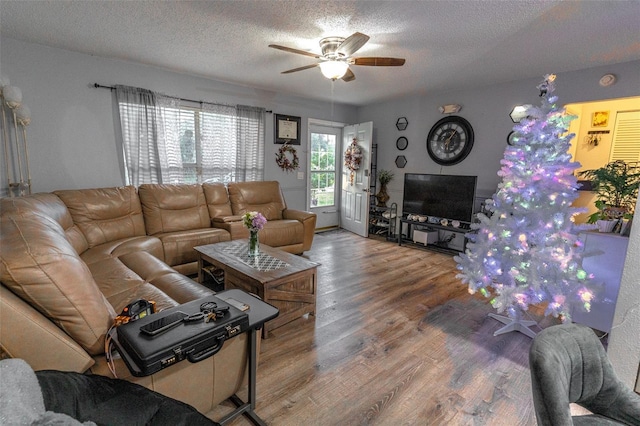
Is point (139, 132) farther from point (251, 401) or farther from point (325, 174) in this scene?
point (251, 401)

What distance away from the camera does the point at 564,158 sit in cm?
228

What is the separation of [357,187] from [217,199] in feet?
8.52

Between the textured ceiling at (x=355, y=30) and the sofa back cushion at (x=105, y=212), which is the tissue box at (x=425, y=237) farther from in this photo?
the sofa back cushion at (x=105, y=212)

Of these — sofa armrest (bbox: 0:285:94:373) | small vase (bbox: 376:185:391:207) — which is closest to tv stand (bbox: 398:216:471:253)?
small vase (bbox: 376:185:391:207)

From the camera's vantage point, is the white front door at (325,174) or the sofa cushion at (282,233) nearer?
the sofa cushion at (282,233)

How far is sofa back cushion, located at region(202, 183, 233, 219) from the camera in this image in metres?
3.97

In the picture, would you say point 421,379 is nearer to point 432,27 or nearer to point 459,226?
point 432,27

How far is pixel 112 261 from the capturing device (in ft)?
8.16

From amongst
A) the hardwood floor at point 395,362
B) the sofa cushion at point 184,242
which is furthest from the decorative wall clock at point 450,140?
the sofa cushion at point 184,242

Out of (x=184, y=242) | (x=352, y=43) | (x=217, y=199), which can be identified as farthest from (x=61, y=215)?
(x=352, y=43)

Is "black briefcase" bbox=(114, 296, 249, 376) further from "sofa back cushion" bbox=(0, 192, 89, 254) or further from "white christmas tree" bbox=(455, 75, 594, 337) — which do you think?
"white christmas tree" bbox=(455, 75, 594, 337)

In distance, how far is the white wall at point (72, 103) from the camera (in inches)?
120

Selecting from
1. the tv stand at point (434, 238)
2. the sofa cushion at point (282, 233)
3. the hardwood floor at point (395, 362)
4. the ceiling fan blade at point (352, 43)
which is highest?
the ceiling fan blade at point (352, 43)

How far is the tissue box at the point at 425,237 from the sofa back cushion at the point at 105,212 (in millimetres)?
3837
